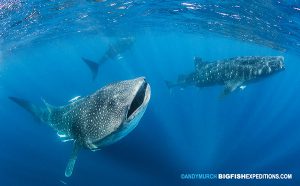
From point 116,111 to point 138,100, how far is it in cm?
30

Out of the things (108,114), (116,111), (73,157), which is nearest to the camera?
(116,111)

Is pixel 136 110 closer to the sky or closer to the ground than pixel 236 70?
closer to the sky

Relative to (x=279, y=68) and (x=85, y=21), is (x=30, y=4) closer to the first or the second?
(x=85, y=21)

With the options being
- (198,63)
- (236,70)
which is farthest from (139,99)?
(198,63)

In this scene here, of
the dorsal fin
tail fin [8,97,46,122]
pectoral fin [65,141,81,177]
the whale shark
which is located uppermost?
the whale shark

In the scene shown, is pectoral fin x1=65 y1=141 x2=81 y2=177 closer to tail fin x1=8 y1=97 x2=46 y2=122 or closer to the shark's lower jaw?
the shark's lower jaw

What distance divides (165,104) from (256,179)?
36.9ft

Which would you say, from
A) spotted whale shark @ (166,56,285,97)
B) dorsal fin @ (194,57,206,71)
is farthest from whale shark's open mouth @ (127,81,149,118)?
dorsal fin @ (194,57,206,71)

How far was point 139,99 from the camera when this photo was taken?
3.47 m

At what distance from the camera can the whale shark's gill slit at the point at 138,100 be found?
11.0 feet

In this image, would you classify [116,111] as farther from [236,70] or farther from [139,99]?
[236,70]

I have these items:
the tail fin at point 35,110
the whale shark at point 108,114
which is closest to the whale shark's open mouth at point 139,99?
the whale shark at point 108,114

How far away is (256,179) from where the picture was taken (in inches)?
667

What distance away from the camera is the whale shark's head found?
10.8ft
